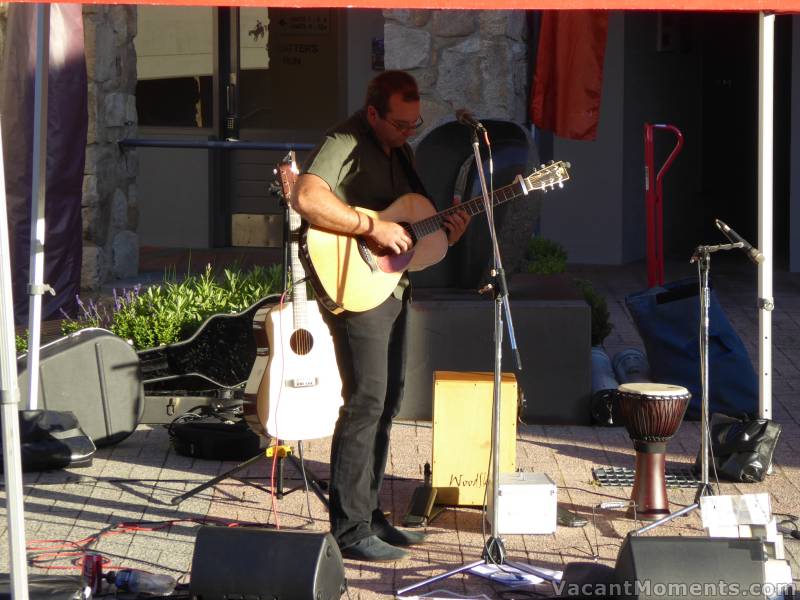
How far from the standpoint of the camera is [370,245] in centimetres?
496

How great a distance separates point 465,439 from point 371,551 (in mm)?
869

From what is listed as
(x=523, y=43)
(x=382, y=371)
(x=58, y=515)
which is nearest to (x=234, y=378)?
(x=58, y=515)

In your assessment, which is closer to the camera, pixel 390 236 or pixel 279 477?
pixel 390 236

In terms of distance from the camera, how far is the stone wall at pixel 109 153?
31.4ft

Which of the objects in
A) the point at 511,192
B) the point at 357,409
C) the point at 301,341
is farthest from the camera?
the point at 301,341

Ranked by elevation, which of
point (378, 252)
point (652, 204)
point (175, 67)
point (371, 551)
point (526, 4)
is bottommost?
point (371, 551)

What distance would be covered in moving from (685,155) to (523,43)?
4660 mm

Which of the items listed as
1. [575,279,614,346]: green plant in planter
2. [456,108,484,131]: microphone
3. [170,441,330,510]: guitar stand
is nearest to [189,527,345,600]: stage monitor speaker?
[170,441,330,510]: guitar stand

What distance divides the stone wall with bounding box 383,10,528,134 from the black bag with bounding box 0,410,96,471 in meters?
3.77

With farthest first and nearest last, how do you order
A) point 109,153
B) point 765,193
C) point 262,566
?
point 109,153
point 765,193
point 262,566

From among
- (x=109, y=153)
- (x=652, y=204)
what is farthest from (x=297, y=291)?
(x=109, y=153)

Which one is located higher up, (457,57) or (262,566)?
(457,57)

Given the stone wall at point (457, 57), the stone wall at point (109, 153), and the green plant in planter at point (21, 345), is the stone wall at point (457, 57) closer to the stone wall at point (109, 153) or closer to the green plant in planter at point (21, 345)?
the stone wall at point (109, 153)

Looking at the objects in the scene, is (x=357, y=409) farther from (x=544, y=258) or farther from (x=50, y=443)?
(x=544, y=258)
